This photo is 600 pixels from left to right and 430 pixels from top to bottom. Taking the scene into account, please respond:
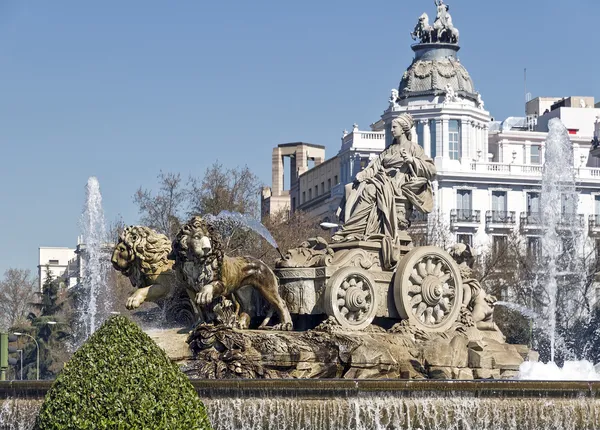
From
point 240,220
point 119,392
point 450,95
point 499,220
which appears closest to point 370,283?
point 240,220

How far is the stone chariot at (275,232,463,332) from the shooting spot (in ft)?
76.5

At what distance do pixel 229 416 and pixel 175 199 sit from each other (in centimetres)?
4180

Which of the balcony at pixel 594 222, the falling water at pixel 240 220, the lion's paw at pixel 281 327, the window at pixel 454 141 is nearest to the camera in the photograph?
the lion's paw at pixel 281 327

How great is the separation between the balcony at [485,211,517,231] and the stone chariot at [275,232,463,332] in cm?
7994

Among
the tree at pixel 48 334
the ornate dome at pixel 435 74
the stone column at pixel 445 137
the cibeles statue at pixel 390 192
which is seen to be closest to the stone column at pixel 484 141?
the ornate dome at pixel 435 74

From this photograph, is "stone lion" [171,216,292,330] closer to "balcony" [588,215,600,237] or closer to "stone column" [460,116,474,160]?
"balcony" [588,215,600,237]

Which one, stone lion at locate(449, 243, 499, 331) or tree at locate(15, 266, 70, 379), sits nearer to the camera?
stone lion at locate(449, 243, 499, 331)

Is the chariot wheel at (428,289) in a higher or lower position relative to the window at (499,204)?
lower

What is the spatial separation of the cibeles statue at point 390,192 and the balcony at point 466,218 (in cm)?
7819

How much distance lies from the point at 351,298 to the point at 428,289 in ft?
4.54

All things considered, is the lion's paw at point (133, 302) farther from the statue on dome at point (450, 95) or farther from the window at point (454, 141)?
the window at point (454, 141)

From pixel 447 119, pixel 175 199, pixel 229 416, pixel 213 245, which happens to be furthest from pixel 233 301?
pixel 447 119

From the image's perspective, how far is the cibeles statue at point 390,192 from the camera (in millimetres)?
24359

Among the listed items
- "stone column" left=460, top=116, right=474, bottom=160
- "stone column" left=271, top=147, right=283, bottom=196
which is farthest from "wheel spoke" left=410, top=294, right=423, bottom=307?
"stone column" left=271, top=147, right=283, bottom=196
